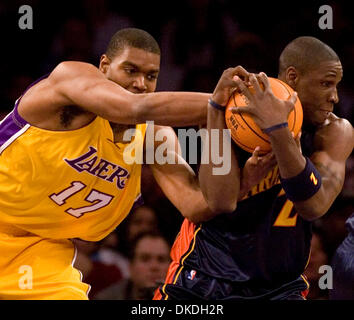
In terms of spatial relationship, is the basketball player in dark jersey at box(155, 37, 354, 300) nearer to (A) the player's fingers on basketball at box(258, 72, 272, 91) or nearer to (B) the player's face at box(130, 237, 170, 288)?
(A) the player's fingers on basketball at box(258, 72, 272, 91)

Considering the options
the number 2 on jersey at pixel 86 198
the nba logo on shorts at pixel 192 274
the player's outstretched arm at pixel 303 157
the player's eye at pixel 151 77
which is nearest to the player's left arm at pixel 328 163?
the player's outstretched arm at pixel 303 157

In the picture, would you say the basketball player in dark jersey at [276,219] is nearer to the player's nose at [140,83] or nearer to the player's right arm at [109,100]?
the player's right arm at [109,100]

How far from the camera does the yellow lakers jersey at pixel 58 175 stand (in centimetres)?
319

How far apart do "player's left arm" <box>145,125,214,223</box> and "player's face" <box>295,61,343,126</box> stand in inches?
26.3

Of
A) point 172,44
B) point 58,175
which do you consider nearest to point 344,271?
point 58,175

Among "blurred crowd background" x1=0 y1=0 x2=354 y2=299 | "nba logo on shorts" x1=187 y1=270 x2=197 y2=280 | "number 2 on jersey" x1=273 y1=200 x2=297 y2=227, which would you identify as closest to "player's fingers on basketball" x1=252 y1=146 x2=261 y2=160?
"number 2 on jersey" x1=273 y1=200 x2=297 y2=227

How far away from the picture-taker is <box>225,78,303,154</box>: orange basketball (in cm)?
266

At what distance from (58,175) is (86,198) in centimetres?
19

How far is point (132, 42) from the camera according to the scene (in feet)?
11.2

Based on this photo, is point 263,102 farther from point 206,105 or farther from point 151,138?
point 151,138

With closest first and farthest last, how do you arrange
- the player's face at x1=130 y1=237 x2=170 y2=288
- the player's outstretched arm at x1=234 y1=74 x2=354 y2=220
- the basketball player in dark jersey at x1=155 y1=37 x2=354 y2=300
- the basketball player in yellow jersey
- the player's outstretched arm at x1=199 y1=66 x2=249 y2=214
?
1. the player's outstretched arm at x1=234 y1=74 x2=354 y2=220
2. the player's outstretched arm at x1=199 y1=66 x2=249 y2=214
3. the basketball player in dark jersey at x1=155 y1=37 x2=354 y2=300
4. the basketball player in yellow jersey
5. the player's face at x1=130 y1=237 x2=170 y2=288

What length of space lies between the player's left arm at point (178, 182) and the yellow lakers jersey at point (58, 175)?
0.20 metres

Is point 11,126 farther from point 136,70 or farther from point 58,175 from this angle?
point 136,70

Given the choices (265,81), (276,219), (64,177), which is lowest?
(276,219)
